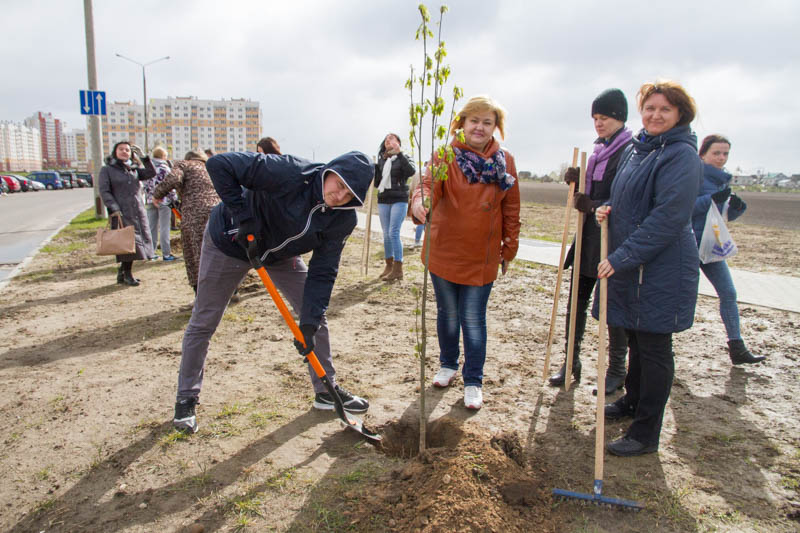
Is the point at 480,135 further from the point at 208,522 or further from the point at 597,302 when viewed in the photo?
the point at 208,522

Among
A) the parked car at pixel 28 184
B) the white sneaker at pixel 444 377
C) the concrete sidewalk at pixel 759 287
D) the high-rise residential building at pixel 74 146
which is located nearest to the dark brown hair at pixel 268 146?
the white sneaker at pixel 444 377

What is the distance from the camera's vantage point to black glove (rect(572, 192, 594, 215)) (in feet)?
10.1

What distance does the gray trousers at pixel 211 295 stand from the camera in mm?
2938

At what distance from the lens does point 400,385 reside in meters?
3.70

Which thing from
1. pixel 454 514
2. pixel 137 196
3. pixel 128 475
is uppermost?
pixel 137 196

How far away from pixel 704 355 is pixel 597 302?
6.86 feet

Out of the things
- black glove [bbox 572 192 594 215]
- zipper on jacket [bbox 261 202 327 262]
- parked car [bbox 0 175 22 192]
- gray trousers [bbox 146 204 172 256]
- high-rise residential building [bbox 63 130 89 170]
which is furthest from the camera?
high-rise residential building [bbox 63 130 89 170]

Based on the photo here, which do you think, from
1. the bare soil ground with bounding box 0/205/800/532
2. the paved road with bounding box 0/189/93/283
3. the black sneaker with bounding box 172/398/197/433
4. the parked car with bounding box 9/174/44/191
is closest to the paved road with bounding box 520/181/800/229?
the bare soil ground with bounding box 0/205/800/532

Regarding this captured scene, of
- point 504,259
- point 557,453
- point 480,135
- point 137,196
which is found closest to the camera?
point 557,453

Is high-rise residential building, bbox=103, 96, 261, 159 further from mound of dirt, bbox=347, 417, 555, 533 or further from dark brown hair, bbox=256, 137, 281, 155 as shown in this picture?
mound of dirt, bbox=347, 417, 555, 533

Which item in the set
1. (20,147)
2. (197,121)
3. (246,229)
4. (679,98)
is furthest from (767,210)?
(20,147)

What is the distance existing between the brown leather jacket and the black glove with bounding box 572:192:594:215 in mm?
368

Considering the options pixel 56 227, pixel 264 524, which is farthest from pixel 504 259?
pixel 56 227

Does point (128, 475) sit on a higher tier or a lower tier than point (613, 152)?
lower
